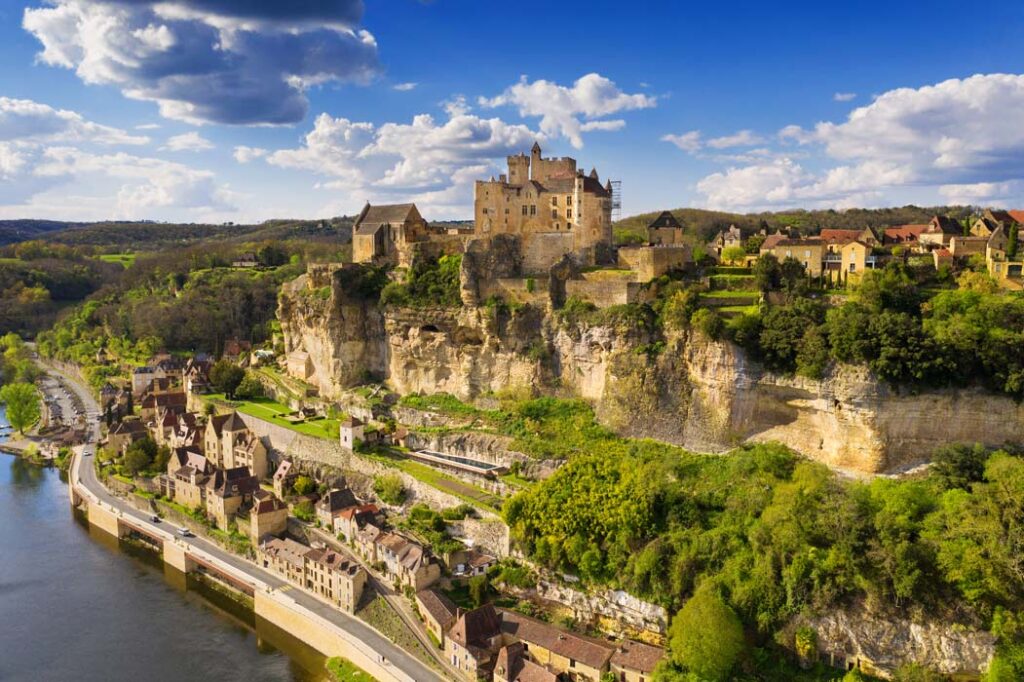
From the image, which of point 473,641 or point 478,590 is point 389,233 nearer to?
point 478,590

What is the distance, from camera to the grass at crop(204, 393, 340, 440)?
115 feet

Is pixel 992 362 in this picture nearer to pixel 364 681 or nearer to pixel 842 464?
pixel 842 464

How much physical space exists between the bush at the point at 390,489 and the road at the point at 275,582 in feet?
16.3

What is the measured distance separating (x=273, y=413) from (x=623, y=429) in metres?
19.8

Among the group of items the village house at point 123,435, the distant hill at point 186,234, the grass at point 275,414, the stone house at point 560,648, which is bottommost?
the stone house at point 560,648

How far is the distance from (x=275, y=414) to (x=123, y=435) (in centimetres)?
948

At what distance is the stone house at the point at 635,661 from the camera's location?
64.7 ft

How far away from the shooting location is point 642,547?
22812mm

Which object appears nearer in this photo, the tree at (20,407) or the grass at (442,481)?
the grass at (442,481)

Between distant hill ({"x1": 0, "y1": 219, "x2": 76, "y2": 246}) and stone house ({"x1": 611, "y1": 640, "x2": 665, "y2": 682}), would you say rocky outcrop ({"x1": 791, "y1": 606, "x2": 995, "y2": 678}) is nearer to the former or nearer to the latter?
stone house ({"x1": 611, "y1": 640, "x2": 665, "y2": 682})

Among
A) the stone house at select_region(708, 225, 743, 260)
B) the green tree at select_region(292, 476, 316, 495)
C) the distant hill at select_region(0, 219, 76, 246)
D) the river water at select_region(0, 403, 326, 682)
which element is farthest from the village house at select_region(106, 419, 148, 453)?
the distant hill at select_region(0, 219, 76, 246)

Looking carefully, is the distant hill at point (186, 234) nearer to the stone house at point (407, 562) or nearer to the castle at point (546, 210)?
the castle at point (546, 210)

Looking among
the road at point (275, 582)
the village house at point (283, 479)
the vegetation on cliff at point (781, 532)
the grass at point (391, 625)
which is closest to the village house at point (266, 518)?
the road at point (275, 582)

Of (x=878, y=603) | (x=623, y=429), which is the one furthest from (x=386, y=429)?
(x=878, y=603)
